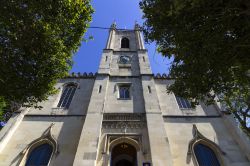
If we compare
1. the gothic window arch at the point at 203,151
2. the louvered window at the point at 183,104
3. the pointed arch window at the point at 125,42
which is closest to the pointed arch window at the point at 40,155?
the gothic window arch at the point at 203,151

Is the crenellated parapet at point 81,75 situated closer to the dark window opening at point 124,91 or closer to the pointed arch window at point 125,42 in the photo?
the dark window opening at point 124,91

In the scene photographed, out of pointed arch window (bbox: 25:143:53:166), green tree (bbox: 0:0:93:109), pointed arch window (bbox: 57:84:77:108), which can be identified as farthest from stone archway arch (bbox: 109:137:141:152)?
pointed arch window (bbox: 57:84:77:108)

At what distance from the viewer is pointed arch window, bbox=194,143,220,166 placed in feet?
41.2

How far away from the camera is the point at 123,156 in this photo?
14812 mm

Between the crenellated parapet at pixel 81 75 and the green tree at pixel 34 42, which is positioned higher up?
the crenellated parapet at pixel 81 75

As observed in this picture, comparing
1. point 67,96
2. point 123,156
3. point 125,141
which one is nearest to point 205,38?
point 125,141

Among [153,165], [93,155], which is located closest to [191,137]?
[153,165]

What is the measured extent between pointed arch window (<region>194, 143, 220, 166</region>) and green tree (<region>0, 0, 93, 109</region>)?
10.1m

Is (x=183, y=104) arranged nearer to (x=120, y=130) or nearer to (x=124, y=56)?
(x=120, y=130)

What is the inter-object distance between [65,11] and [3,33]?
3.36m

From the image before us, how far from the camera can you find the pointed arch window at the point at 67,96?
16906 mm

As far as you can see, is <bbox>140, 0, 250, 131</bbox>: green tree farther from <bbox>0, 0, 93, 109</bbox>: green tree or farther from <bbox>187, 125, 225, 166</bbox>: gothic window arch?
<bbox>187, 125, 225, 166</bbox>: gothic window arch

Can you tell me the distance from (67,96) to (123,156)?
719 centimetres

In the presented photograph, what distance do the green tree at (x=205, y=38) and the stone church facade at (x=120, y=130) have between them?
190 inches
